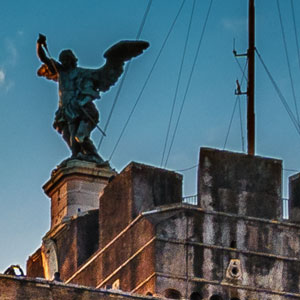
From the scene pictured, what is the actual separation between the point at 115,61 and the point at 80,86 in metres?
1.42

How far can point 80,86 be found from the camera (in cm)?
9006

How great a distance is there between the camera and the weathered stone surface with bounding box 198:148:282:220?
3226 inches

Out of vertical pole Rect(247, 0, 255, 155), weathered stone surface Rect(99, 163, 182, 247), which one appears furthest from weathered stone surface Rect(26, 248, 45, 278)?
vertical pole Rect(247, 0, 255, 155)

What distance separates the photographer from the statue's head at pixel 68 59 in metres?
90.5

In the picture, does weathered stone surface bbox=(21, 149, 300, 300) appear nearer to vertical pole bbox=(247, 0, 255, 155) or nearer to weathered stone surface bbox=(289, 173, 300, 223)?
weathered stone surface bbox=(289, 173, 300, 223)

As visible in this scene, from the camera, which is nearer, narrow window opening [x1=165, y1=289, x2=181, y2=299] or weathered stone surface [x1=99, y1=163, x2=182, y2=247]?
narrow window opening [x1=165, y1=289, x2=181, y2=299]

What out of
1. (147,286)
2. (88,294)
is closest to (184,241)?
(147,286)

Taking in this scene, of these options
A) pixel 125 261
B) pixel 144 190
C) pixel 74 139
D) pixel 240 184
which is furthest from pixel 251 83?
pixel 125 261

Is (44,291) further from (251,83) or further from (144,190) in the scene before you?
(251,83)

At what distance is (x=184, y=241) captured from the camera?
80.9 meters

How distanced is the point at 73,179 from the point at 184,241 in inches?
330

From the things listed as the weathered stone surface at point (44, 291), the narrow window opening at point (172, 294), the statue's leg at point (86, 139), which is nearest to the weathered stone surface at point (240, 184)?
the narrow window opening at point (172, 294)

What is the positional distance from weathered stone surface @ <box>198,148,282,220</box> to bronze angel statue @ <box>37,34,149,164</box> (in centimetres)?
743

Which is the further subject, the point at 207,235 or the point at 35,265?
the point at 35,265
